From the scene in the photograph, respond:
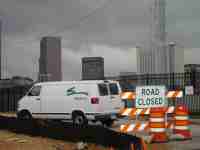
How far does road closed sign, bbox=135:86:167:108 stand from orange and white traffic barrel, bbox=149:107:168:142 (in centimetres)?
24

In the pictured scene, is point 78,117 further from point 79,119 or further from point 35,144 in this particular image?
point 35,144

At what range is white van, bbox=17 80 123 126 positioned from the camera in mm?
22547

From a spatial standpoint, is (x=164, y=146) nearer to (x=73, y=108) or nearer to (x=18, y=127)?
(x=18, y=127)

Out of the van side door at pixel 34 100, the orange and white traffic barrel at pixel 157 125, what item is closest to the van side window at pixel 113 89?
the van side door at pixel 34 100

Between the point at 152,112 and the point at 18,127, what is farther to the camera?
the point at 18,127

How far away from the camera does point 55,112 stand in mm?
23922

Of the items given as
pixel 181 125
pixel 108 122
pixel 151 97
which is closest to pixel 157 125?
pixel 151 97

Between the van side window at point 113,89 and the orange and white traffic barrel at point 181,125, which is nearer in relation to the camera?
the orange and white traffic barrel at point 181,125

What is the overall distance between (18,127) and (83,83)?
562 centimetres

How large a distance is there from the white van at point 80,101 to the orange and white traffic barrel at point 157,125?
606cm

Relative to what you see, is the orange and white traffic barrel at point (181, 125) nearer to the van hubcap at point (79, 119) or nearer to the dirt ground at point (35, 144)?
the dirt ground at point (35, 144)

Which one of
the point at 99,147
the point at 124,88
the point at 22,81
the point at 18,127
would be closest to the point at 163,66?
the point at 124,88

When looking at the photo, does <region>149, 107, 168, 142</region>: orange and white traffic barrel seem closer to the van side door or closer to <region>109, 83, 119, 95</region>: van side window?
<region>109, 83, 119, 95</region>: van side window

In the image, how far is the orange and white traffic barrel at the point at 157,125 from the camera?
16.1 meters
